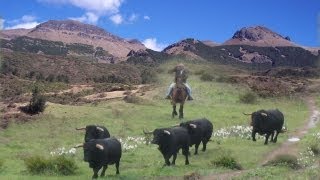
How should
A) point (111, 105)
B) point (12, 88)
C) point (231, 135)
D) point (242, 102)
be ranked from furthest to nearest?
point (12, 88) → point (242, 102) → point (111, 105) → point (231, 135)

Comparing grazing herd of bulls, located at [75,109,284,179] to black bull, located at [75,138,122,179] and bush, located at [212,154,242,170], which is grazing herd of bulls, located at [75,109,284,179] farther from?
bush, located at [212,154,242,170]

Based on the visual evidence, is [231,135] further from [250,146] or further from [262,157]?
[262,157]

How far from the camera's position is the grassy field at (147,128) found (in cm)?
2403

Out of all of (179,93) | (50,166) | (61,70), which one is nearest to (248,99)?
(179,93)

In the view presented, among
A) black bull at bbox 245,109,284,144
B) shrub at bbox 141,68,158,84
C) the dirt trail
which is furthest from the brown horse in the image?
shrub at bbox 141,68,158,84

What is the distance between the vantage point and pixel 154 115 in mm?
42062

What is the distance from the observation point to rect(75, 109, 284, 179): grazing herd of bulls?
2189 centimetres

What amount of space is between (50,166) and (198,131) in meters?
7.47

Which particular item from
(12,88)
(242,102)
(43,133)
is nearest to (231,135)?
(43,133)

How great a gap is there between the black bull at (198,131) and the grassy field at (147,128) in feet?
2.11

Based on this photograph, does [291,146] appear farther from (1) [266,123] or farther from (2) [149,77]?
(2) [149,77]

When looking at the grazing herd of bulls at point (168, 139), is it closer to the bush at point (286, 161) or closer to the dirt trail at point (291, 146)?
the dirt trail at point (291, 146)

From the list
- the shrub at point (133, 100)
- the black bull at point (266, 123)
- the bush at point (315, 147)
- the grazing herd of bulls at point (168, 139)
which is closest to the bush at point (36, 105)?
the shrub at point (133, 100)

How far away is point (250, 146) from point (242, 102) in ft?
82.0
